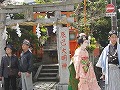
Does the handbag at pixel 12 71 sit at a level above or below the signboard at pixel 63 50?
below

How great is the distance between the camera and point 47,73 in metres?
15.0

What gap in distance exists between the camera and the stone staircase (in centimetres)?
1443

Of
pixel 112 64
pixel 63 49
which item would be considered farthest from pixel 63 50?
pixel 112 64

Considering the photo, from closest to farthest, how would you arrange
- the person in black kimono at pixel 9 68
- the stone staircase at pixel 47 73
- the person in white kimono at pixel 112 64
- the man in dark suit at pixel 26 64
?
the person in white kimono at pixel 112 64 < the man in dark suit at pixel 26 64 < the person in black kimono at pixel 9 68 < the stone staircase at pixel 47 73

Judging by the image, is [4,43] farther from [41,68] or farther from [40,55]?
[40,55]

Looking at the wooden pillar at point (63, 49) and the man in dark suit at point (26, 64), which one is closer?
the man in dark suit at point (26, 64)

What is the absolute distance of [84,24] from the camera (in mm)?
17500

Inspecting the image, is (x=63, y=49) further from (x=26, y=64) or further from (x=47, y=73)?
(x=47, y=73)

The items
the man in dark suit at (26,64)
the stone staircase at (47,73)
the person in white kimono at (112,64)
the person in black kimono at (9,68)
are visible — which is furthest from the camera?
the stone staircase at (47,73)

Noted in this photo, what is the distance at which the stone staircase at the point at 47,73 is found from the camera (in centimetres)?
1443

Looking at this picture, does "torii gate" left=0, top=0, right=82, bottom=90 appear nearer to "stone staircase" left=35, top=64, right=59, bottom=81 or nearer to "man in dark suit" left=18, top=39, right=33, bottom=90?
"man in dark suit" left=18, top=39, right=33, bottom=90

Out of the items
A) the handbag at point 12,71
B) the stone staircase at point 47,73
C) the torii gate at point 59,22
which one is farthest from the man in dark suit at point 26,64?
the stone staircase at point 47,73

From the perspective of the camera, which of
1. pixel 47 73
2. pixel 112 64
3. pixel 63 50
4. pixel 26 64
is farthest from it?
pixel 47 73

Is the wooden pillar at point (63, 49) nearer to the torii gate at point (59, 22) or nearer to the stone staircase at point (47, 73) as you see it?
the torii gate at point (59, 22)
